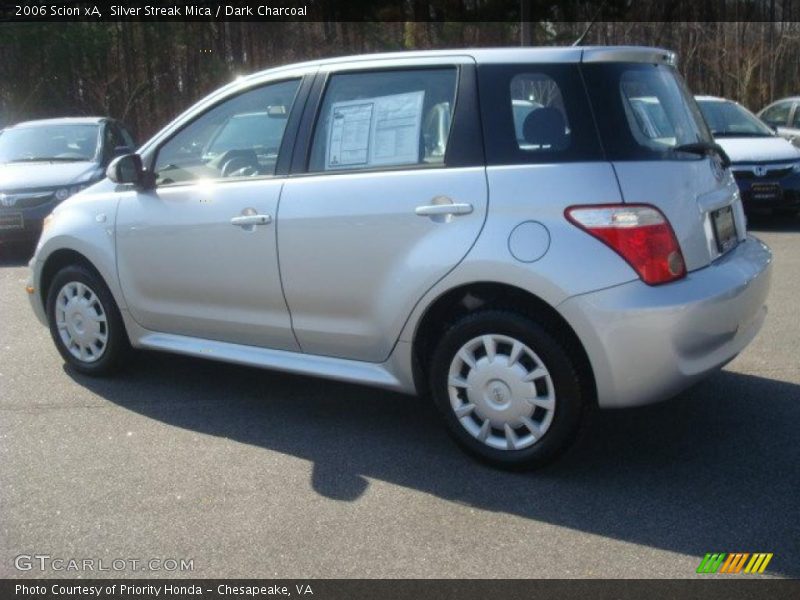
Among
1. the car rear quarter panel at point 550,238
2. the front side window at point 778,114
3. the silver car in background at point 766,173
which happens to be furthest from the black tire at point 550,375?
the front side window at point 778,114

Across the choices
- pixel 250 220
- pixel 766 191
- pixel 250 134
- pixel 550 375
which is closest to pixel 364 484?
pixel 550 375

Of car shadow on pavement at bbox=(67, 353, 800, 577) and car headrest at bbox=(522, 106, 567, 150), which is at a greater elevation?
car headrest at bbox=(522, 106, 567, 150)

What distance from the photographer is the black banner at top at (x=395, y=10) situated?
22016 millimetres

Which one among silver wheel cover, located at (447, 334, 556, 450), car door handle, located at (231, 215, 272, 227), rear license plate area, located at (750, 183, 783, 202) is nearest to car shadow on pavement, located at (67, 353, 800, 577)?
silver wheel cover, located at (447, 334, 556, 450)

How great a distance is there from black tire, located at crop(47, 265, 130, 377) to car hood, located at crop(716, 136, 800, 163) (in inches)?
310

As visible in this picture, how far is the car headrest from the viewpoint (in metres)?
3.95

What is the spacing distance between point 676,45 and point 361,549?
24.2m

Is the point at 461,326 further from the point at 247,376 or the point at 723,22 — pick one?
the point at 723,22

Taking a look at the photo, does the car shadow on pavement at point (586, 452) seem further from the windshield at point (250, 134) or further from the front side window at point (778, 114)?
the front side window at point (778, 114)

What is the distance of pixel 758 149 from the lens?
438 inches

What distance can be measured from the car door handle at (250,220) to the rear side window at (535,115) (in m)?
1.16

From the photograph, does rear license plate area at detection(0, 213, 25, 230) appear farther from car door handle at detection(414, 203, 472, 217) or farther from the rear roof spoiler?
the rear roof spoiler

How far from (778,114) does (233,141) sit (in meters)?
11.8
